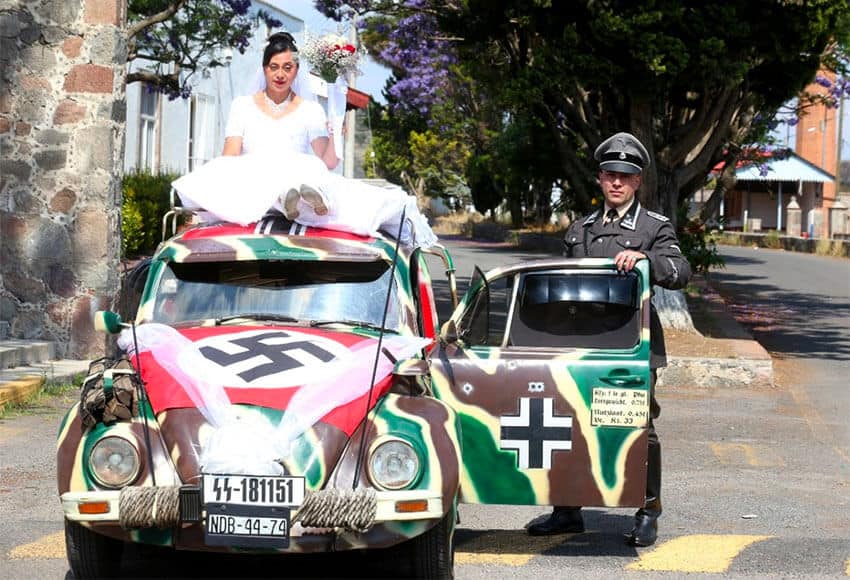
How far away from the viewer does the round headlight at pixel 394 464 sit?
5836 mm

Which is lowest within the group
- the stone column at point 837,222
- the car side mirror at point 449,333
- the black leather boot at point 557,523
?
the black leather boot at point 557,523

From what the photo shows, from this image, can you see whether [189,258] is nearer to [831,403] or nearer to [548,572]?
[548,572]

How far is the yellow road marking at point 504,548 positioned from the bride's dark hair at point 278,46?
305 centimetres

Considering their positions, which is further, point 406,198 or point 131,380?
point 406,198

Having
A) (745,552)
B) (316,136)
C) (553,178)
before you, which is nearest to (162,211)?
(553,178)

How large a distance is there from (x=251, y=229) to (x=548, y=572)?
2271 mm

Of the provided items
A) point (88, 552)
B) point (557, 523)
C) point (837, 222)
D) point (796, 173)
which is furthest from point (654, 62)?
point (796, 173)

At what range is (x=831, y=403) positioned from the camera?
13945 millimetres

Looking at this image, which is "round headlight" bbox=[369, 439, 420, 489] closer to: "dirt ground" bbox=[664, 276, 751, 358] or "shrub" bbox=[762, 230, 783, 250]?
"dirt ground" bbox=[664, 276, 751, 358]

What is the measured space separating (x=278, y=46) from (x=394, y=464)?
3.51 m

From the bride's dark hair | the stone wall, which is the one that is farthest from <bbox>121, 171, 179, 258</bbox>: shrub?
the bride's dark hair

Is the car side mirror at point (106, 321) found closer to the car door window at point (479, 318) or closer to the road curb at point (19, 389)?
the car door window at point (479, 318)

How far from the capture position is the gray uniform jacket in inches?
287

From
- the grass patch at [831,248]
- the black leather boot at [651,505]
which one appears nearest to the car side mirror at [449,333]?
the black leather boot at [651,505]
